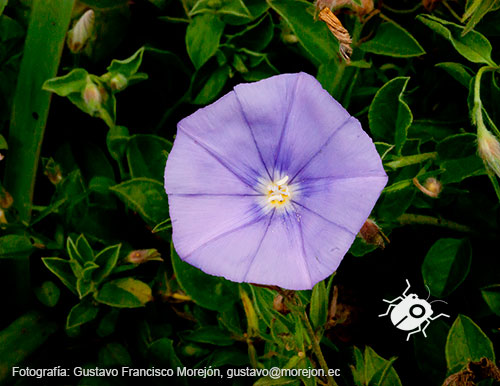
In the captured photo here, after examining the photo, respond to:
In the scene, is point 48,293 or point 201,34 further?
point 48,293

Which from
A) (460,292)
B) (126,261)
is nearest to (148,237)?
(126,261)

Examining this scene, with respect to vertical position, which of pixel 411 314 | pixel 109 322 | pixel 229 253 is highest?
pixel 229 253

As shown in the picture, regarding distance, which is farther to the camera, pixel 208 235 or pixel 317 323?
pixel 317 323

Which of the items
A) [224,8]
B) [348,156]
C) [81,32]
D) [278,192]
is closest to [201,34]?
[224,8]

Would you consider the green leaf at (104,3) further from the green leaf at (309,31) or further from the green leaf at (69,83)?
the green leaf at (309,31)

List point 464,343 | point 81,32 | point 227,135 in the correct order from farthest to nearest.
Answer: point 81,32 → point 464,343 → point 227,135

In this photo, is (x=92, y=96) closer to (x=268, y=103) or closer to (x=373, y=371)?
(x=268, y=103)

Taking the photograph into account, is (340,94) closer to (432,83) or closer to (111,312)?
(432,83)
